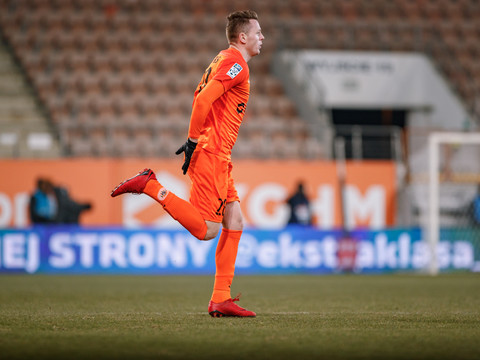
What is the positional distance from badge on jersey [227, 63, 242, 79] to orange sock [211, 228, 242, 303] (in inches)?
42.6

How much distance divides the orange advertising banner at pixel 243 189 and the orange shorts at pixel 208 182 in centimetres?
1000

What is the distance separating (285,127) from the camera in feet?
58.2

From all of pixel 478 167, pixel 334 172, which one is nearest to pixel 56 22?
pixel 334 172

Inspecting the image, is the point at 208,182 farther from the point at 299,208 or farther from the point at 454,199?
the point at 454,199

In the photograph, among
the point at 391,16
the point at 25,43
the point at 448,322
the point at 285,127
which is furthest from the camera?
the point at 391,16

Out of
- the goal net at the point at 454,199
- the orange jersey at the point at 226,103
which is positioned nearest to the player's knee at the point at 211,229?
the orange jersey at the point at 226,103

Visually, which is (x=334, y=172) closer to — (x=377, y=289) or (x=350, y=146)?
(x=350, y=146)

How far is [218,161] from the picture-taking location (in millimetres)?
5645

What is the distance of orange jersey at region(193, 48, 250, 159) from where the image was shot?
5594mm

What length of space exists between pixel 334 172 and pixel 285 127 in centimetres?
187

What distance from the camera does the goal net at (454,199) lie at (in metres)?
14.4

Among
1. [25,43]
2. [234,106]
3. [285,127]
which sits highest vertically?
[25,43]

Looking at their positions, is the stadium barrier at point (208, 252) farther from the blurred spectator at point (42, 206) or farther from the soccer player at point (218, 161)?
the soccer player at point (218, 161)

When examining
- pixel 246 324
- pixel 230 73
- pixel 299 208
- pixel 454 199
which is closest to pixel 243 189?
pixel 299 208
